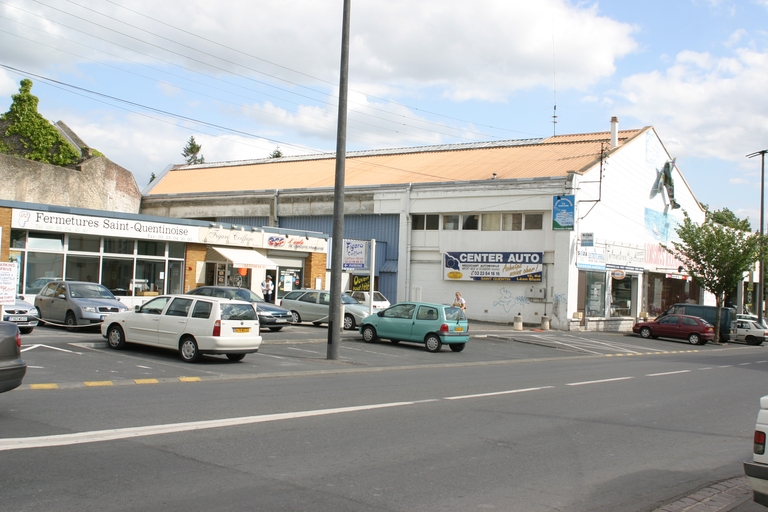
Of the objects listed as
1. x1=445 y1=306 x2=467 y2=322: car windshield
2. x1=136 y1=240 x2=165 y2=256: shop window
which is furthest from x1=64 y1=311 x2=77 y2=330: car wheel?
x1=445 y1=306 x2=467 y2=322: car windshield

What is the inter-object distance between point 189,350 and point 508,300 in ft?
81.6

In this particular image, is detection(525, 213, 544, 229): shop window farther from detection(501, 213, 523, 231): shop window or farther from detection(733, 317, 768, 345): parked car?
detection(733, 317, 768, 345): parked car

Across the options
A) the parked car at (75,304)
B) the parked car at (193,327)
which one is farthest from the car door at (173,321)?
the parked car at (75,304)

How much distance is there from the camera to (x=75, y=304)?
67.8ft

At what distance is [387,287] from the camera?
4175cm

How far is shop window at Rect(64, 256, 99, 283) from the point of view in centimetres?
2634

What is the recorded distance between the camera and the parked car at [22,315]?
18859 mm

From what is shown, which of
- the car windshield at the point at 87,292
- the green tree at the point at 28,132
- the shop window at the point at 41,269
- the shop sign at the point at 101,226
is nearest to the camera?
the car windshield at the point at 87,292

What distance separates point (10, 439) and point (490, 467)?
5.10 m

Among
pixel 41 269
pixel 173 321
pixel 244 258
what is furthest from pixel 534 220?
pixel 173 321

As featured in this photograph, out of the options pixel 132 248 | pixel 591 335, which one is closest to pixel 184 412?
pixel 132 248

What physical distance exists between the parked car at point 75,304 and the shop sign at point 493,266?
21.7 metres

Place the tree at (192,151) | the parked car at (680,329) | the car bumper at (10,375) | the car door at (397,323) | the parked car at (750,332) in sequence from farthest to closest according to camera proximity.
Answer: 1. the tree at (192,151)
2. the parked car at (750,332)
3. the parked car at (680,329)
4. the car door at (397,323)
5. the car bumper at (10,375)

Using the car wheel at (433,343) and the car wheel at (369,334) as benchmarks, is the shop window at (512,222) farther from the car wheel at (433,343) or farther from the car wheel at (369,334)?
the car wheel at (433,343)
